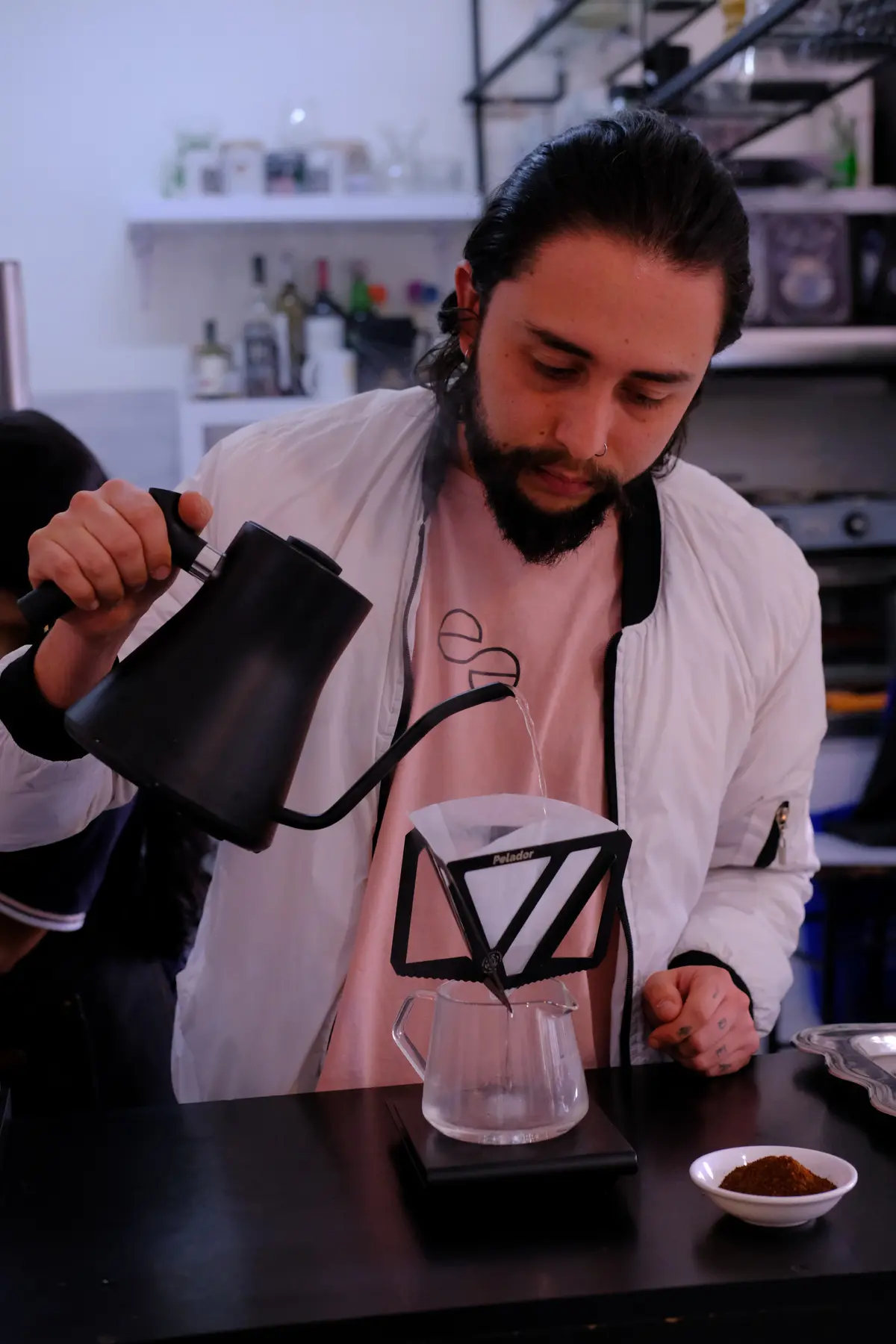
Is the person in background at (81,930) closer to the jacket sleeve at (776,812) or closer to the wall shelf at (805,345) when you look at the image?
the jacket sleeve at (776,812)

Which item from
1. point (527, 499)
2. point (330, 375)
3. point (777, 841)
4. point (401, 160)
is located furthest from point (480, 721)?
point (401, 160)

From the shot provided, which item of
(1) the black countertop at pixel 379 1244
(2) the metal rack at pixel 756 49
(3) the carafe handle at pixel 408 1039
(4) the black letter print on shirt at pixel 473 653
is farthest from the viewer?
(2) the metal rack at pixel 756 49

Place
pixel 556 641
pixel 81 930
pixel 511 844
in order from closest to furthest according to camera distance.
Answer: pixel 511 844 < pixel 556 641 < pixel 81 930

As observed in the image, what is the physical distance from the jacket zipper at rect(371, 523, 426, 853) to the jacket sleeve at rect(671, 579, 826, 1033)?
0.31 metres

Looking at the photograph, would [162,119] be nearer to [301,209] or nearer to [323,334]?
[301,209]

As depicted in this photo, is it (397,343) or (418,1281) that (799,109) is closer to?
(397,343)

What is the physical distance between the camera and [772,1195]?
32.4 inches

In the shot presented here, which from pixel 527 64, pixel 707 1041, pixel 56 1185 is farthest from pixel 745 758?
pixel 527 64

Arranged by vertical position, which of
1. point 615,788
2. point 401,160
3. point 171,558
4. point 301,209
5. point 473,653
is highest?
point 401,160

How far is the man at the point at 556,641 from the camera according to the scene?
1.17 metres

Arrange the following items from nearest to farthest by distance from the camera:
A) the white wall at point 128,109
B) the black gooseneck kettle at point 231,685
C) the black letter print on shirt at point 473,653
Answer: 1. the black gooseneck kettle at point 231,685
2. the black letter print on shirt at point 473,653
3. the white wall at point 128,109

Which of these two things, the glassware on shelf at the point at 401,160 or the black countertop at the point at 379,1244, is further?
the glassware on shelf at the point at 401,160

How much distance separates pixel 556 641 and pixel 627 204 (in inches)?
16.2

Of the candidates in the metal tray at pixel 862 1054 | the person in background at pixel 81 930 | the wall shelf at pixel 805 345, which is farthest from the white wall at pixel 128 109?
the metal tray at pixel 862 1054
